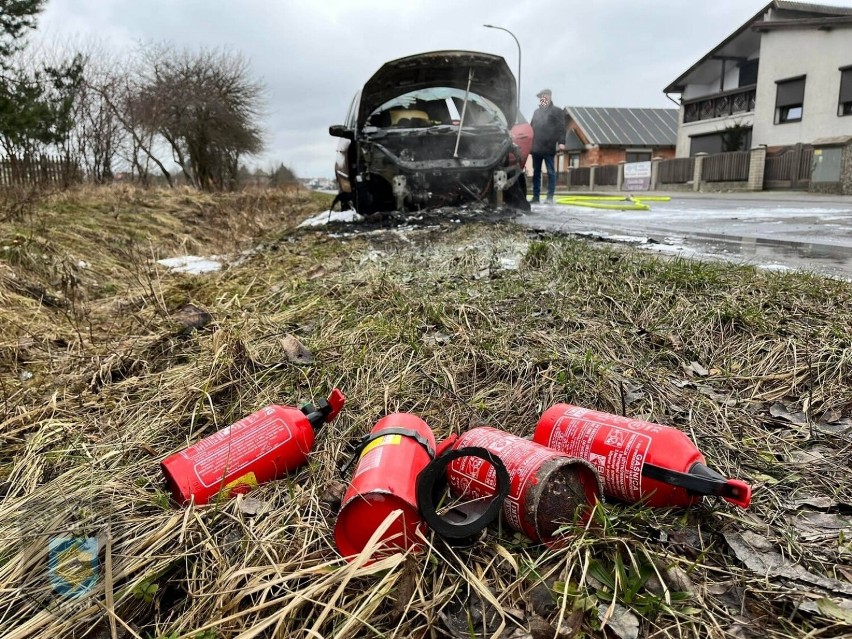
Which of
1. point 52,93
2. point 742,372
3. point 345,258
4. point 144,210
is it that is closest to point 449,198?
point 345,258

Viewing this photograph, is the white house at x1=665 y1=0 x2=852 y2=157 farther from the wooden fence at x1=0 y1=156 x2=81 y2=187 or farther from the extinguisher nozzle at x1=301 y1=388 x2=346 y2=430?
the extinguisher nozzle at x1=301 y1=388 x2=346 y2=430

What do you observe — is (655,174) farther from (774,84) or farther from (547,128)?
(547,128)

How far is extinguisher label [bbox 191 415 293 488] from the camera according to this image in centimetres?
157

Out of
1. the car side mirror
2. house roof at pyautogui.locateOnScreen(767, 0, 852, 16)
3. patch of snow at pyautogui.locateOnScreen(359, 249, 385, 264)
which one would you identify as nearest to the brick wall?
house roof at pyautogui.locateOnScreen(767, 0, 852, 16)

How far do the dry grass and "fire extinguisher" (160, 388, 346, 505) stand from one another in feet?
0.20

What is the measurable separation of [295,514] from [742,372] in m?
1.94

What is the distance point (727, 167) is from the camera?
26.0 m

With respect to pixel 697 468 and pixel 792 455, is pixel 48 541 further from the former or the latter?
pixel 792 455

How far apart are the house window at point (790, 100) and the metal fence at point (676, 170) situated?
175 inches

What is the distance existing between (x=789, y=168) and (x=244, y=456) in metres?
28.0

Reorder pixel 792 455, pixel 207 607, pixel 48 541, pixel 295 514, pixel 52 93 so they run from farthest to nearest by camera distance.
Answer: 1. pixel 52 93
2. pixel 792 455
3. pixel 295 514
4. pixel 48 541
5. pixel 207 607

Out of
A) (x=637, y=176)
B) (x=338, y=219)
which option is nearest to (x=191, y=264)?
(x=338, y=219)

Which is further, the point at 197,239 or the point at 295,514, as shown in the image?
the point at 197,239

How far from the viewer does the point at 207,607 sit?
1203 mm
